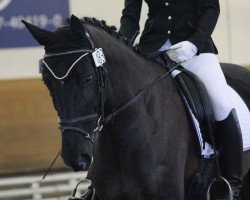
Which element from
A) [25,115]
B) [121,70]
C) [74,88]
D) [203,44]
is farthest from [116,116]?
[25,115]

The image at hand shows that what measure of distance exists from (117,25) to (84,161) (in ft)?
18.4

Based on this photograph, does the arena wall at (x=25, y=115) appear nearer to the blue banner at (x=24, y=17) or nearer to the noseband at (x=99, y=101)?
the blue banner at (x=24, y=17)

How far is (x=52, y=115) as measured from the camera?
8.59 metres

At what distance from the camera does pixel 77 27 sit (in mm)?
3463

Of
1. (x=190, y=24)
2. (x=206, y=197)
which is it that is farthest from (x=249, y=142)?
(x=190, y=24)

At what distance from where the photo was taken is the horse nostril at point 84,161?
3360mm

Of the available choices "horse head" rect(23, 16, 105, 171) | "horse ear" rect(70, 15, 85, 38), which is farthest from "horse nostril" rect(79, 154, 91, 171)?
"horse ear" rect(70, 15, 85, 38)

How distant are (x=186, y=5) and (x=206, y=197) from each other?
1.15m

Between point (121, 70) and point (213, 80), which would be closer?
point (121, 70)

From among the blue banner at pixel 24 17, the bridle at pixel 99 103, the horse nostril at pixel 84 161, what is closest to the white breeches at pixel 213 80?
the bridle at pixel 99 103

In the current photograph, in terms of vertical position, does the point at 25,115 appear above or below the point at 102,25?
below

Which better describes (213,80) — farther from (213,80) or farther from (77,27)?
(77,27)

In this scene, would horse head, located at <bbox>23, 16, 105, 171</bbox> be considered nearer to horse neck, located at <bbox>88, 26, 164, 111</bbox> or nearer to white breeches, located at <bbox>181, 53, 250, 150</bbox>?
horse neck, located at <bbox>88, 26, 164, 111</bbox>

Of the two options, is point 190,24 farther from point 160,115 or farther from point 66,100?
point 66,100
